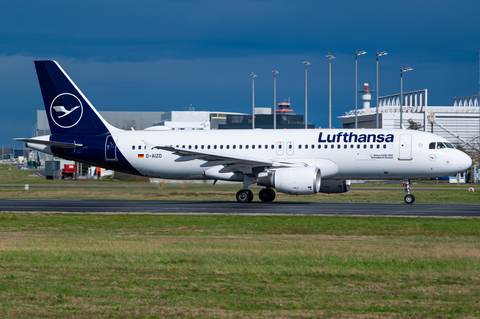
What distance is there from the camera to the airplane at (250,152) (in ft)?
104

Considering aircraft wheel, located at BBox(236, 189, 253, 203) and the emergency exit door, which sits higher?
the emergency exit door

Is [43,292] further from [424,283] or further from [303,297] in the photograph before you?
[424,283]

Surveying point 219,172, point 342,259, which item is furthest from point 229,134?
point 342,259

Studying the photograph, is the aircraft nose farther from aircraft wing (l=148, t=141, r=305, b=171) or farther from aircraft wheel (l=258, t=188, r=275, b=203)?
aircraft wheel (l=258, t=188, r=275, b=203)

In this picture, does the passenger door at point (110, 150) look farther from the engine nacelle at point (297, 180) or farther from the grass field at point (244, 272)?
the grass field at point (244, 272)

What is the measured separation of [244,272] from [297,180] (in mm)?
18880

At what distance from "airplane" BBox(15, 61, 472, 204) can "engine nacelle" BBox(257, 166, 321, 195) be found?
0.05 meters

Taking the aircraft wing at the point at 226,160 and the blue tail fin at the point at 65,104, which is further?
the blue tail fin at the point at 65,104

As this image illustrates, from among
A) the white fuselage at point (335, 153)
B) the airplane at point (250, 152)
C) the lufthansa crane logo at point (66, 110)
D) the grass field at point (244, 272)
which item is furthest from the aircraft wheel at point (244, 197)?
the grass field at point (244, 272)

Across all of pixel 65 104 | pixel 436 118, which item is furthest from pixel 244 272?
pixel 436 118

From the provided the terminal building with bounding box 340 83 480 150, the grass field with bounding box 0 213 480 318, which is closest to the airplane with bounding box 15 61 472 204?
the grass field with bounding box 0 213 480 318

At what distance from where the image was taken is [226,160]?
3188 centimetres

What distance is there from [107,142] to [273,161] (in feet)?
35.4

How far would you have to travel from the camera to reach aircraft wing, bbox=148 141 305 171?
31.4 m
